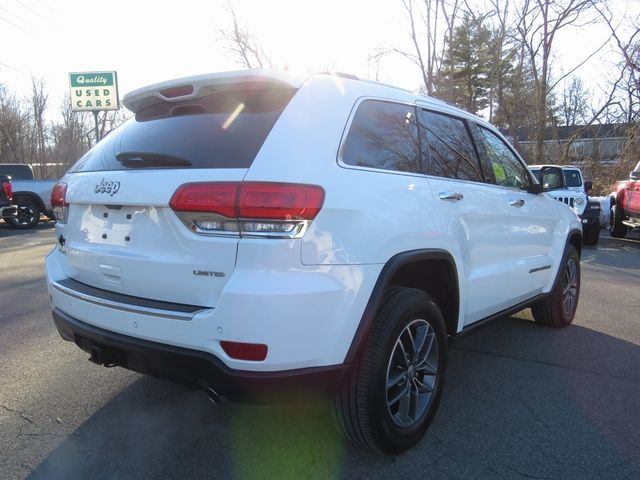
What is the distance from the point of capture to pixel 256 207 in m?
2.14

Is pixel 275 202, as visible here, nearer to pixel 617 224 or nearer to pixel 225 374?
pixel 225 374

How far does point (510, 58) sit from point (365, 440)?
31.4 meters

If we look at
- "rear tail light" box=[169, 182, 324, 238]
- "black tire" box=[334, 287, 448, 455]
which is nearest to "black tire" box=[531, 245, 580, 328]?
"black tire" box=[334, 287, 448, 455]

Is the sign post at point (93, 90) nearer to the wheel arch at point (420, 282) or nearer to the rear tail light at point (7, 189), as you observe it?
the rear tail light at point (7, 189)

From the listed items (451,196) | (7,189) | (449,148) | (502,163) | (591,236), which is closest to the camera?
(451,196)

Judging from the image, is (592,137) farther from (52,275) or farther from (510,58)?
(52,275)

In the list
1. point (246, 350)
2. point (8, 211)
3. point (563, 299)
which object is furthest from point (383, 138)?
point (8, 211)

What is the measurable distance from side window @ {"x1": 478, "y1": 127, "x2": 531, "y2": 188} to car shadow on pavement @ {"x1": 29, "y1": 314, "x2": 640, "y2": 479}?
1.46 metres

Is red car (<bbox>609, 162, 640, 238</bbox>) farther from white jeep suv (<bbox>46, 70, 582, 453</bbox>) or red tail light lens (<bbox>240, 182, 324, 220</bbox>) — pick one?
red tail light lens (<bbox>240, 182, 324, 220</bbox>)

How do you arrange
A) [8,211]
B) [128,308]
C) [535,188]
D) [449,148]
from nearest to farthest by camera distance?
[128,308], [449,148], [535,188], [8,211]

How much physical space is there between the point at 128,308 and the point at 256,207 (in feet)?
2.74

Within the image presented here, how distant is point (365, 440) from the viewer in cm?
257

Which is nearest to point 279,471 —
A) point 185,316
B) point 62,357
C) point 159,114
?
point 185,316

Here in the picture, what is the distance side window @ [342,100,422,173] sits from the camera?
259cm
